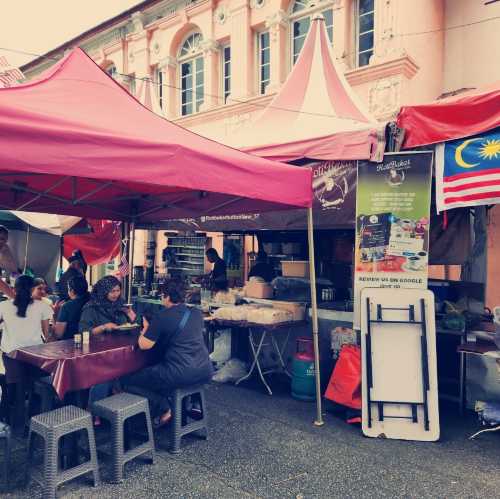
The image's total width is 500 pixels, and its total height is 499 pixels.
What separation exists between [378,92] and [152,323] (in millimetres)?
8429

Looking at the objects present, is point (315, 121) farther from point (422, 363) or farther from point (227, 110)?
point (227, 110)

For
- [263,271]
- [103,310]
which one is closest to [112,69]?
[263,271]

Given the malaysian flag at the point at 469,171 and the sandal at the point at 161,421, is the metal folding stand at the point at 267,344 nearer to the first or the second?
the sandal at the point at 161,421

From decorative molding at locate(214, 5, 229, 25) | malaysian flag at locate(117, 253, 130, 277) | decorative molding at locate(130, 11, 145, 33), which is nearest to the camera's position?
Result: malaysian flag at locate(117, 253, 130, 277)

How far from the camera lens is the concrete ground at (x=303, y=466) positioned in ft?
11.5

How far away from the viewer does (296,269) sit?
698 centimetres

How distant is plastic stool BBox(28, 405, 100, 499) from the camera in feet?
10.6

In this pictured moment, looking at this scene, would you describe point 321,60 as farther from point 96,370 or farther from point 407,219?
point 96,370

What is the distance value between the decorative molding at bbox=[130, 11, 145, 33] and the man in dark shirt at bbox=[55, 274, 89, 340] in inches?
514

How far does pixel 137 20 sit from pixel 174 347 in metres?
14.5

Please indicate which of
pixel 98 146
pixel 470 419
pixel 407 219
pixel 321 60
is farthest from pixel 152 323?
pixel 321 60

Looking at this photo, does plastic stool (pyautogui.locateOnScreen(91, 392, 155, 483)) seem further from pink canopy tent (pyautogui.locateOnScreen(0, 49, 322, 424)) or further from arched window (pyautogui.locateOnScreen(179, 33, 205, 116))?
arched window (pyautogui.locateOnScreen(179, 33, 205, 116))

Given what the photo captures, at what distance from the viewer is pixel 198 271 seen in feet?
44.7

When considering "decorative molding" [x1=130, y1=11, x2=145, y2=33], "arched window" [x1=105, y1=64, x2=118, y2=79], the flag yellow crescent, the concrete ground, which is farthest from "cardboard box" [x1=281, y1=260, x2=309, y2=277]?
"arched window" [x1=105, y1=64, x2=118, y2=79]
